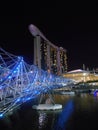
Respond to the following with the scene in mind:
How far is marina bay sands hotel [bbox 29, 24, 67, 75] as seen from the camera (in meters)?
98.9

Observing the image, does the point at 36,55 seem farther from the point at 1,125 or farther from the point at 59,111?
the point at 1,125

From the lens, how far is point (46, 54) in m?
107

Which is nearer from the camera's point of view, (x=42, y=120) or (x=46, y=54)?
(x=42, y=120)

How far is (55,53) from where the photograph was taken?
123 meters

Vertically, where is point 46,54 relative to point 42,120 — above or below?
above

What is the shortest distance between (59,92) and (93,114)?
42834 mm

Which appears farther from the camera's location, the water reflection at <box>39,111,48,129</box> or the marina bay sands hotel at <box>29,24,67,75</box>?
the marina bay sands hotel at <box>29,24,67,75</box>

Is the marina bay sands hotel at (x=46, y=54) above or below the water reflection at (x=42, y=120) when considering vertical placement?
above

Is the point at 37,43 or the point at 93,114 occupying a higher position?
the point at 37,43

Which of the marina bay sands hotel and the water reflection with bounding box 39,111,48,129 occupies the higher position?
the marina bay sands hotel

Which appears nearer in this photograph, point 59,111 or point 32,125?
point 32,125

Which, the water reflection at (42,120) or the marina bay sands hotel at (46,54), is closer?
the water reflection at (42,120)

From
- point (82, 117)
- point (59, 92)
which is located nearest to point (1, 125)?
point (82, 117)

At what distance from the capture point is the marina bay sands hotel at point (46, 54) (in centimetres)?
9888
